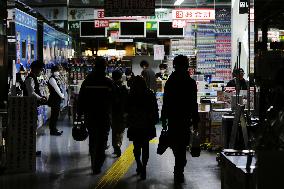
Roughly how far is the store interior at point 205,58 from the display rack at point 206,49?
1.6 inches

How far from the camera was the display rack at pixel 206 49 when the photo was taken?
69.9 ft

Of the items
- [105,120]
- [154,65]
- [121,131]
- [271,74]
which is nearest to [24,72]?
[121,131]

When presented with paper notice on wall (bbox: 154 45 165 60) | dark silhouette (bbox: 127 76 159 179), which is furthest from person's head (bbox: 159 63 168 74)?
dark silhouette (bbox: 127 76 159 179)

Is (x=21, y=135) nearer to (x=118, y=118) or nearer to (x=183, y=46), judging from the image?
(x=118, y=118)

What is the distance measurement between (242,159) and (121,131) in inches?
246

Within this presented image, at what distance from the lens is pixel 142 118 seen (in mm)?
8898

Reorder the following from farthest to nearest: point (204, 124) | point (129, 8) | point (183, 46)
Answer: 1. point (183, 46)
2. point (129, 8)
3. point (204, 124)

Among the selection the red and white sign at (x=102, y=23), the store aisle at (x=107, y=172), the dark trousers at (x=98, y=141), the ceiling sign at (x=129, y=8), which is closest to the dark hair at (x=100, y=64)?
the dark trousers at (x=98, y=141)

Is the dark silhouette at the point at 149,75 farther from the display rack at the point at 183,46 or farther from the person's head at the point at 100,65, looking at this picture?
the person's head at the point at 100,65

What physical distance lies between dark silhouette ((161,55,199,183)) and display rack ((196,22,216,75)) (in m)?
12.8

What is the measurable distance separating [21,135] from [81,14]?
13.7m

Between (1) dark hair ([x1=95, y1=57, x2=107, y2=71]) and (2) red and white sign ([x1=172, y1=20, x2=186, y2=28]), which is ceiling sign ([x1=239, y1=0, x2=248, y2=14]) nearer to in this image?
(2) red and white sign ([x1=172, y1=20, x2=186, y2=28])

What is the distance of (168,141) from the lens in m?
8.52

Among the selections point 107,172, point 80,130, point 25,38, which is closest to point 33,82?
point 80,130
